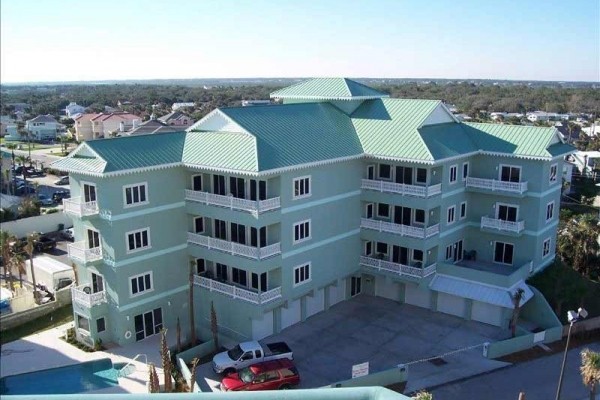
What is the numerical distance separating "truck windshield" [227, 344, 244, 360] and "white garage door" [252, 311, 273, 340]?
2078mm

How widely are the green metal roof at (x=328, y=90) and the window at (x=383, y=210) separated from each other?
7.54 m

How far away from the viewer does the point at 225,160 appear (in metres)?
30.8

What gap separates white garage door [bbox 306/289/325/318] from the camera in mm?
34856

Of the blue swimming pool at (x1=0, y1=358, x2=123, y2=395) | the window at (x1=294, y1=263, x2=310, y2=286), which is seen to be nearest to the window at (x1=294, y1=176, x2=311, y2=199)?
the window at (x1=294, y1=263, x2=310, y2=286)

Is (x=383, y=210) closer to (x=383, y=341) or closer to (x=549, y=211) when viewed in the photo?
(x=383, y=341)

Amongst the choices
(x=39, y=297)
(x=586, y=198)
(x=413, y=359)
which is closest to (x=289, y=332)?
(x=413, y=359)

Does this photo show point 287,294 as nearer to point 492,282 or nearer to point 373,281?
point 373,281

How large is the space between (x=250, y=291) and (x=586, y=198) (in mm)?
53390

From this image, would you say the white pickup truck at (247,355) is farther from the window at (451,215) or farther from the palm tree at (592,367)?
the window at (451,215)

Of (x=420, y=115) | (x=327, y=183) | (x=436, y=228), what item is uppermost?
(x=420, y=115)

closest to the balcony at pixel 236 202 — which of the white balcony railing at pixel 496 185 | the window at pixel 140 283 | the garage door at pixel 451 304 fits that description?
the window at pixel 140 283

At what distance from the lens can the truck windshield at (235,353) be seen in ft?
94.2

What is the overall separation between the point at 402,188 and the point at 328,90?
9.51m

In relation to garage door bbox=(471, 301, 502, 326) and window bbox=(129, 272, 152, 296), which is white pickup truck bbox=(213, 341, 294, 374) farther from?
garage door bbox=(471, 301, 502, 326)
